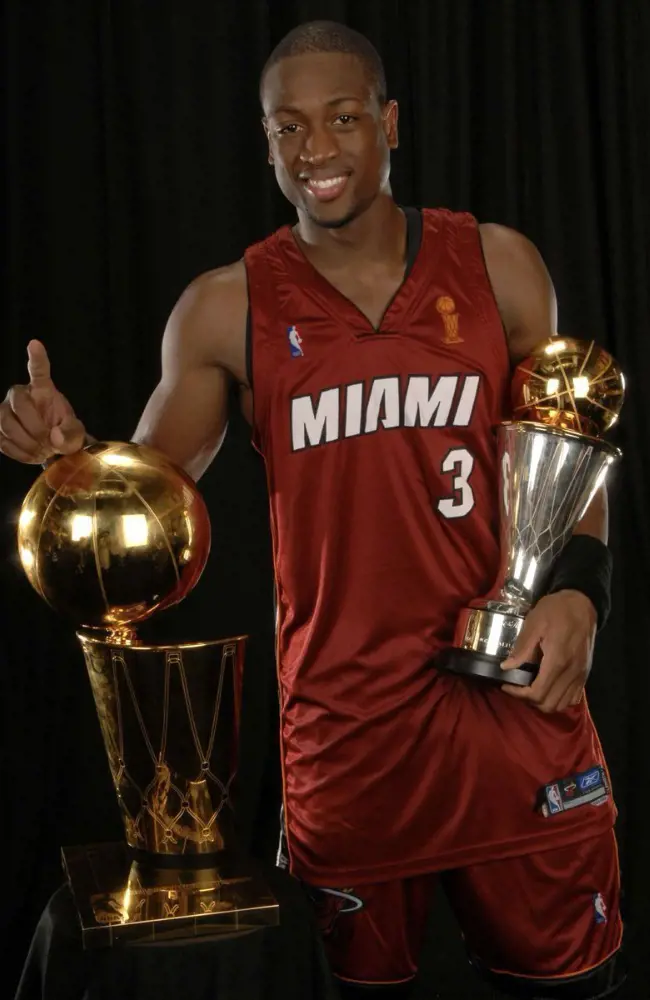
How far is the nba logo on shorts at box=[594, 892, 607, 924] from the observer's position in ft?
5.61

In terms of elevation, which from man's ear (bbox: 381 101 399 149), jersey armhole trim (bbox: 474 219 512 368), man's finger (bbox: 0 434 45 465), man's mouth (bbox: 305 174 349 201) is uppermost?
man's ear (bbox: 381 101 399 149)

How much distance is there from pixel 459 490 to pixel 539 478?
0.47 ft

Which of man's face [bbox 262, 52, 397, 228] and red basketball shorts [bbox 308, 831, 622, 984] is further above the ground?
man's face [bbox 262, 52, 397, 228]

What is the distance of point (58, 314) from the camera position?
261 centimetres

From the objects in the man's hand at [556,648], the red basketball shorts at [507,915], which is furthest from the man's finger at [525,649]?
the red basketball shorts at [507,915]

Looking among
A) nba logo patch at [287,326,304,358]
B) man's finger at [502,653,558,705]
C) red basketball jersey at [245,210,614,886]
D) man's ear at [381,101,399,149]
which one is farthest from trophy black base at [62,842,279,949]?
man's ear at [381,101,399,149]

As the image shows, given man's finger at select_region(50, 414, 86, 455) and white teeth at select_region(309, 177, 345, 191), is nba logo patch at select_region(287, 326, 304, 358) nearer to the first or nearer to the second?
white teeth at select_region(309, 177, 345, 191)

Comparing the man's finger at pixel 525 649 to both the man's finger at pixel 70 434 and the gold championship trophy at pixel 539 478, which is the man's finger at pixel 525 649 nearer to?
the gold championship trophy at pixel 539 478

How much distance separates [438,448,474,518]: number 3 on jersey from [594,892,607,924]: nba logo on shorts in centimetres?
54

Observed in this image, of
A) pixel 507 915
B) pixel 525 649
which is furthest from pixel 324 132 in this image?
pixel 507 915

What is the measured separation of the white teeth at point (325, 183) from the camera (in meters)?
1.70

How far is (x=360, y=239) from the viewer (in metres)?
1.79

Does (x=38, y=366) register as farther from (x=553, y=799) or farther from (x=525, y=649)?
(x=553, y=799)

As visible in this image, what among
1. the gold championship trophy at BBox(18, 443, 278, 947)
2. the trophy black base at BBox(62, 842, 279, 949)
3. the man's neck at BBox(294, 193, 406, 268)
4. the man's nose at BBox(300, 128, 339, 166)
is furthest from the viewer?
the man's neck at BBox(294, 193, 406, 268)
